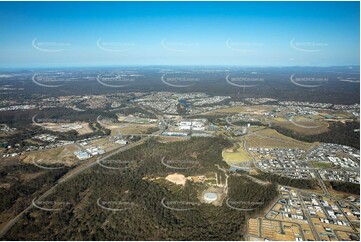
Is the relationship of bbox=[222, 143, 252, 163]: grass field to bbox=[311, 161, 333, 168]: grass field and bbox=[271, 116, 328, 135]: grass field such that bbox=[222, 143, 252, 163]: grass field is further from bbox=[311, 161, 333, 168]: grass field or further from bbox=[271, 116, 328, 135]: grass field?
bbox=[271, 116, 328, 135]: grass field

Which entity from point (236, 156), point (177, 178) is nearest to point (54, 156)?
point (177, 178)

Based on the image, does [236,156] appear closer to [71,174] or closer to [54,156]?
[71,174]

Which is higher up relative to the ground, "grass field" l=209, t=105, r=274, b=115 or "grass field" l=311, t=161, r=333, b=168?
"grass field" l=311, t=161, r=333, b=168

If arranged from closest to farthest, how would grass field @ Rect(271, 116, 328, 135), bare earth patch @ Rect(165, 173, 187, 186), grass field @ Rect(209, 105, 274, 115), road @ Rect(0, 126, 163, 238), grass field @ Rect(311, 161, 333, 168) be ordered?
road @ Rect(0, 126, 163, 238)
bare earth patch @ Rect(165, 173, 187, 186)
grass field @ Rect(311, 161, 333, 168)
grass field @ Rect(271, 116, 328, 135)
grass field @ Rect(209, 105, 274, 115)

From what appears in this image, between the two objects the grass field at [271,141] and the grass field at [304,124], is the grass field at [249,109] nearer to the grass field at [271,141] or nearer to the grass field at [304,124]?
the grass field at [304,124]

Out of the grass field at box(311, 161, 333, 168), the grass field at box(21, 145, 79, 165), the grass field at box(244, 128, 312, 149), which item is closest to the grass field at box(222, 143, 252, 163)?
the grass field at box(244, 128, 312, 149)

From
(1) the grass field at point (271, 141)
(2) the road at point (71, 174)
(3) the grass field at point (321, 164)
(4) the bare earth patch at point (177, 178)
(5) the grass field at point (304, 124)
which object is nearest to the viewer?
(2) the road at point (71, 174)

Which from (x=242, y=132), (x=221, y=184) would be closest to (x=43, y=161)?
(x=221, y=184)

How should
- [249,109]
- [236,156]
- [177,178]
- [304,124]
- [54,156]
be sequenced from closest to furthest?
[177,178] < [236,156] < [54,156] < [304,124] < [249,109]

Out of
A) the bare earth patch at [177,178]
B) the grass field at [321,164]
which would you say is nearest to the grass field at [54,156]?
the bare earth patch at [177,178]

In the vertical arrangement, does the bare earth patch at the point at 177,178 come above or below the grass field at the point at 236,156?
below

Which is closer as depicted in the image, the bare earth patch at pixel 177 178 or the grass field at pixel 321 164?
the bare earth patch at pixel 177 178
